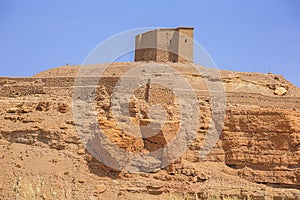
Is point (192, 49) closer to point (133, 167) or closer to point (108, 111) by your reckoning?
point (108, 111)

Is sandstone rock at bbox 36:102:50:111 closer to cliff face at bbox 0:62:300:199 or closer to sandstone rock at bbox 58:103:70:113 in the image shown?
cliff face at bbox 0:62:300:199

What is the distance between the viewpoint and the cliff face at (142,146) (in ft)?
77.6

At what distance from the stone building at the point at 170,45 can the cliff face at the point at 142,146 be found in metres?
2.02

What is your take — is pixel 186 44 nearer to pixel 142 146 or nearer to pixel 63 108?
pixel 63 108

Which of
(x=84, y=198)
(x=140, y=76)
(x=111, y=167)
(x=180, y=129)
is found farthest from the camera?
(x=140, y=76)

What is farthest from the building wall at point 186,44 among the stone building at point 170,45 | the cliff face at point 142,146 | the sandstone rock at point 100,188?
the sandstone rock at point 100,188

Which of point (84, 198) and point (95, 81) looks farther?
point (95, 81)

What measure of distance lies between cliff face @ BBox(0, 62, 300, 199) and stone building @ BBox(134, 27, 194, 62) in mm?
2018

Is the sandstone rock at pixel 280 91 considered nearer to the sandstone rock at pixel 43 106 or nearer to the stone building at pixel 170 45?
the stone building at pixel 170 45

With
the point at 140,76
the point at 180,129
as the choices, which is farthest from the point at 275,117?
the point at 140,76

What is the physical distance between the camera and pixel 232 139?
27734 mm

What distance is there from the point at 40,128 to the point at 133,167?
14.2 feet

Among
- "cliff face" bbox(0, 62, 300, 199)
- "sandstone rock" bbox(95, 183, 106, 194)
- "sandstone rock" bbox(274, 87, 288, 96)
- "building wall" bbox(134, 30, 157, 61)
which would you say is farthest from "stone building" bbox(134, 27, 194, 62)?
"sandstone rock" bbox(95, 183, 106, 194)

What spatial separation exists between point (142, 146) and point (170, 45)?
939 centimetres
